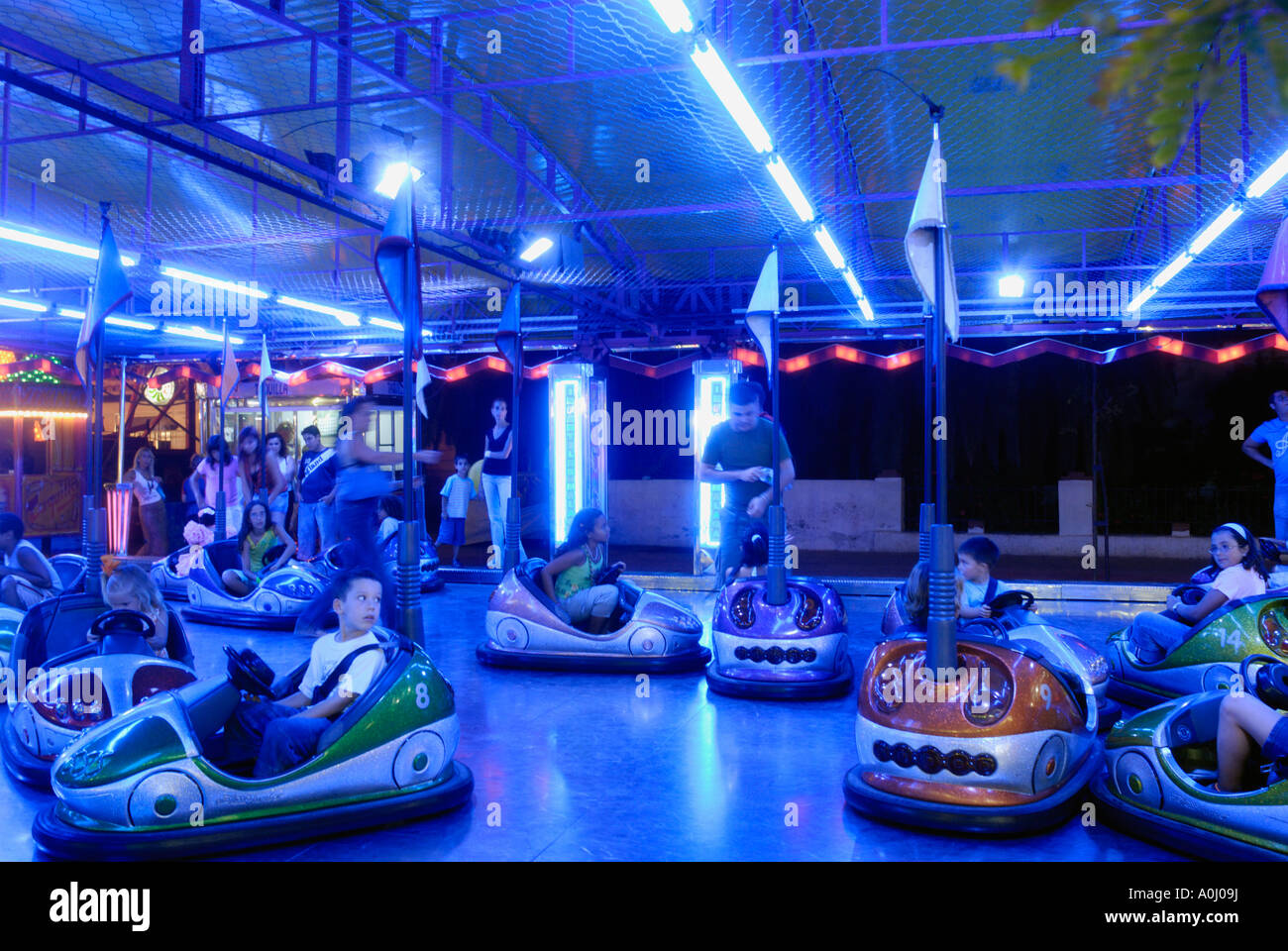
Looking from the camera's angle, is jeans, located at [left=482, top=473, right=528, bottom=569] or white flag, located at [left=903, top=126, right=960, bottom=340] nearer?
white flag, located at [left=903, top=126, right=960, bottom=340]

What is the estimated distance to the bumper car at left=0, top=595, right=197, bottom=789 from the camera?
279 cm

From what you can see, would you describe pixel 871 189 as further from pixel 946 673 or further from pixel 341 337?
pixel 341 337

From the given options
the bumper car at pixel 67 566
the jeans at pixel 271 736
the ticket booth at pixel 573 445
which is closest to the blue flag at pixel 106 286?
the bumper car at pixel 67 566

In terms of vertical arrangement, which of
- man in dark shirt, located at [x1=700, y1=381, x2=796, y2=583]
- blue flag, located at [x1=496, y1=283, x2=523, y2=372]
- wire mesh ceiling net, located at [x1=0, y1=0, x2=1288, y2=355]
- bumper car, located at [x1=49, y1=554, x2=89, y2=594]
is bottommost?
bumper car, located at [x1=49, y1=554, x2=89, y2=594]

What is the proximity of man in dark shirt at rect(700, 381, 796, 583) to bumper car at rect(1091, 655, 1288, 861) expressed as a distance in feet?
7.26

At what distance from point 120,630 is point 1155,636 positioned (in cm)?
361

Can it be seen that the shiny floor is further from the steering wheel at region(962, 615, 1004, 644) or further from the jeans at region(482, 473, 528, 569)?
the jeans at region(482, 473, 528, 569)

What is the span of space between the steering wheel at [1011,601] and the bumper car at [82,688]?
2.74 meters

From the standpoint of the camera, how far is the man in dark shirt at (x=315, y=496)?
5.36m

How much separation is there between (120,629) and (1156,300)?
8596 mm

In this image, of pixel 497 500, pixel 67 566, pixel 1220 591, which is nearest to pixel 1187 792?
pixel 1220 591

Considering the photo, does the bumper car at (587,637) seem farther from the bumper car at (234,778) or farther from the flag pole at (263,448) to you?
the flag pole at (263,448)

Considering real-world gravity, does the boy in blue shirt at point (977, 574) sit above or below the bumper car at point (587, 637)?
above

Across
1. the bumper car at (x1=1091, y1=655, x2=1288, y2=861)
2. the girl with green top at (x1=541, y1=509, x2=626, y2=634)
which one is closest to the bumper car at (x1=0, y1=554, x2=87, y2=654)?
the girl with green top at (x1=541, y1=509, x2=626, y2=634)
